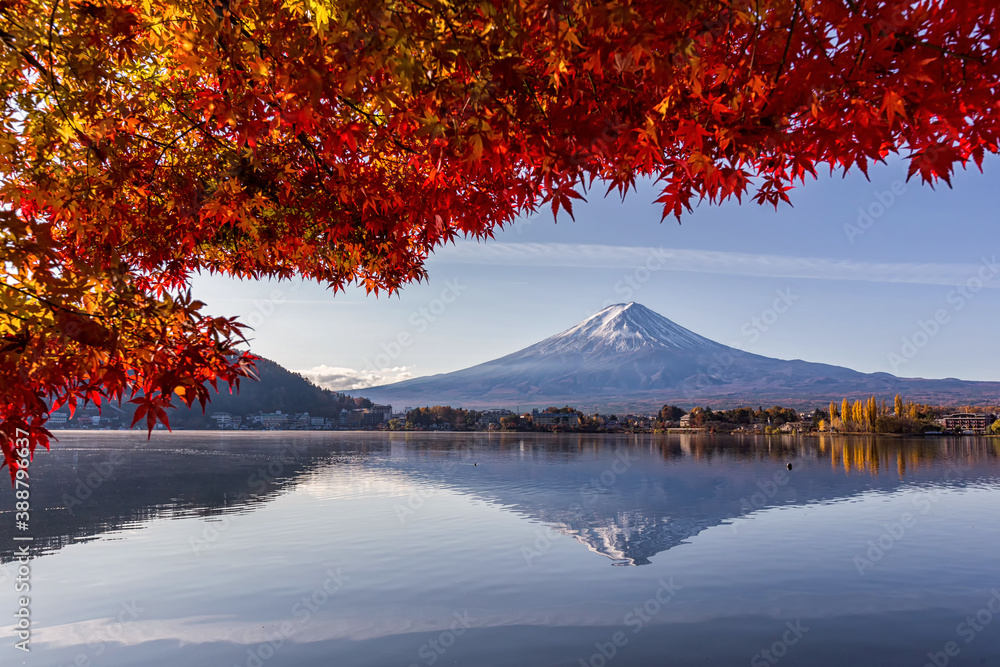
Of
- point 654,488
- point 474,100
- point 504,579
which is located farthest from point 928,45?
point 654,488

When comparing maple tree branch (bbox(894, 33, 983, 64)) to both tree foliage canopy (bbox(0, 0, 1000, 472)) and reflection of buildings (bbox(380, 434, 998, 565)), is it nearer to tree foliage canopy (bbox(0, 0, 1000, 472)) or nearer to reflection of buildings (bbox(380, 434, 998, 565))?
tree foliage canopy (bbox(0, 0, 1000, 472))

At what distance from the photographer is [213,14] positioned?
4227mm

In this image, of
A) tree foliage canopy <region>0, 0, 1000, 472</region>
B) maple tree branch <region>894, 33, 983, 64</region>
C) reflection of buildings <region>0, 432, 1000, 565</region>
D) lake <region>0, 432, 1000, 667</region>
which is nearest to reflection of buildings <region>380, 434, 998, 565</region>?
reflection of buildings <region>0, 432, 1000, 565</region>

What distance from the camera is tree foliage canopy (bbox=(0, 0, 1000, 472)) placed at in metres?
3.21

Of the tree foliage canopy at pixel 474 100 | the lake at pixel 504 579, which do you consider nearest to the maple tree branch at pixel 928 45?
the tree foliage canopy at pixel 474 100

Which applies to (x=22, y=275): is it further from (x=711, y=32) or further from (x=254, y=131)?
(x=711, y=32)

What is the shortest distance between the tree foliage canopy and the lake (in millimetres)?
9538

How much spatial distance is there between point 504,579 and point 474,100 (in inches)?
629

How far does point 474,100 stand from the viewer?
3152 millimetres

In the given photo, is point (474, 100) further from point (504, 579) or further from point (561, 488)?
point (561, 488)

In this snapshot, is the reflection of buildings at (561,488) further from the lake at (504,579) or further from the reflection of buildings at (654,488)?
the lake at (504,579)

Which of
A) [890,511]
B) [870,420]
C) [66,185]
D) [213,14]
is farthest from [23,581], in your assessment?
[870,420]

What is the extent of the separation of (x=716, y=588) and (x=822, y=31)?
630 inches

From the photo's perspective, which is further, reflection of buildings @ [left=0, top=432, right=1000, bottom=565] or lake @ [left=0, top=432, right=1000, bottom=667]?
reflection of buildings @ [left=0, top=432, right=1000, bottom=565]
